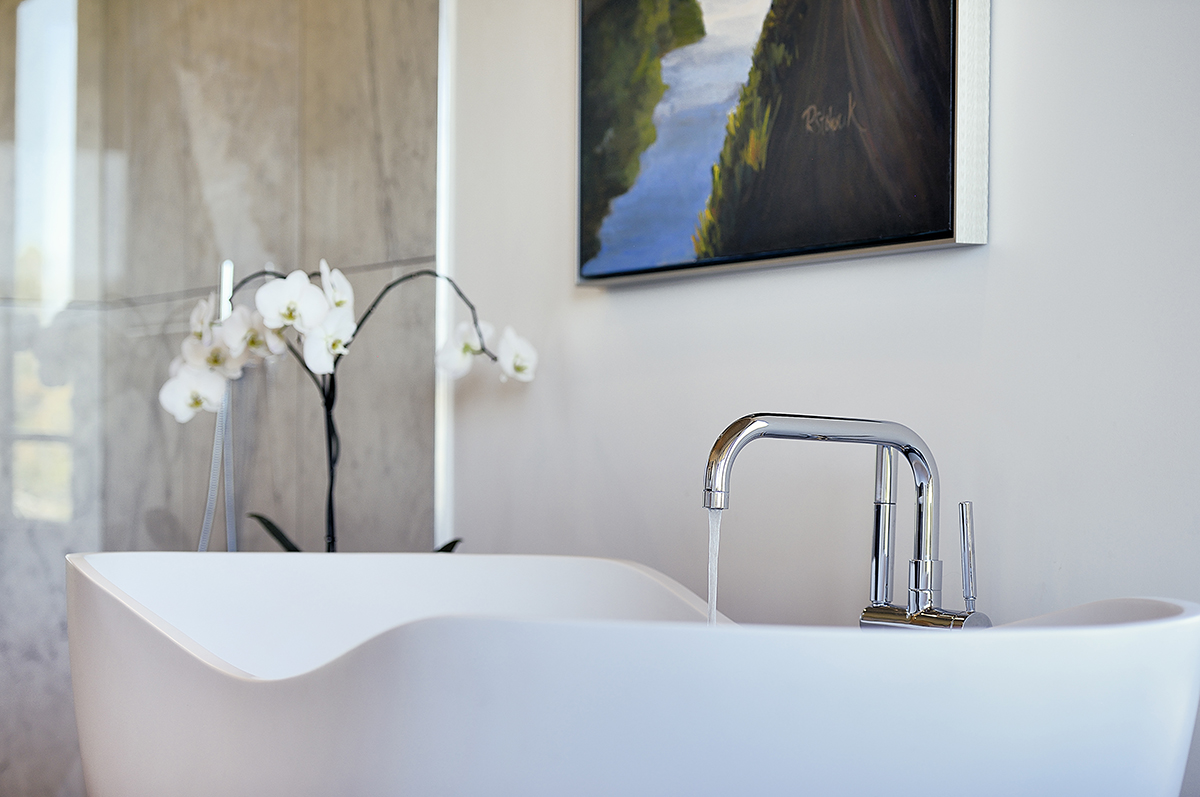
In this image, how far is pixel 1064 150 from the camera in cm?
93

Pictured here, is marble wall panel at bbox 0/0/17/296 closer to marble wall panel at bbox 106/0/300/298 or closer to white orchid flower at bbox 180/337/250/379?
marble wall panel at bbox 106/0/300/298

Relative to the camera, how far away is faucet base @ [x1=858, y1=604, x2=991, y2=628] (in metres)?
0.88

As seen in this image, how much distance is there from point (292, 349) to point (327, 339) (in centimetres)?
15

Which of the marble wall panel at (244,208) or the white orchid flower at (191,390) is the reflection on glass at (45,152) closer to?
the marble wall panel at (244,208)

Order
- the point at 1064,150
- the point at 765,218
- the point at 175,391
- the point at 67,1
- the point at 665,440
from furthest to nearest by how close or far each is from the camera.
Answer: the point at 67,1 < the point at 175,391 < the point at 665,440 < the point at 765,218 < the point at 1064,150

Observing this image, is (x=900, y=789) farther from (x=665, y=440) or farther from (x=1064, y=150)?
(x=665, y=440)

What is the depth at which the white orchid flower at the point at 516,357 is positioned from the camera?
1.43m

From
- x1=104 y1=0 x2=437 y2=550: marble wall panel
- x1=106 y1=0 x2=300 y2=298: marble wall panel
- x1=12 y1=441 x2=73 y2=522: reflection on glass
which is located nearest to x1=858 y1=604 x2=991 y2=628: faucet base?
x1=104 y1=0 x2=437 y2=550: marble wall panel

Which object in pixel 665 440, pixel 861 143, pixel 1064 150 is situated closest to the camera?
pixel 1064 150

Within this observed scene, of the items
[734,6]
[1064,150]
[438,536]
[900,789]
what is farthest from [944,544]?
[438,536]

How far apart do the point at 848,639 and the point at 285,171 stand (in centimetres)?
148

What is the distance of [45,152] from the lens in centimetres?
175
